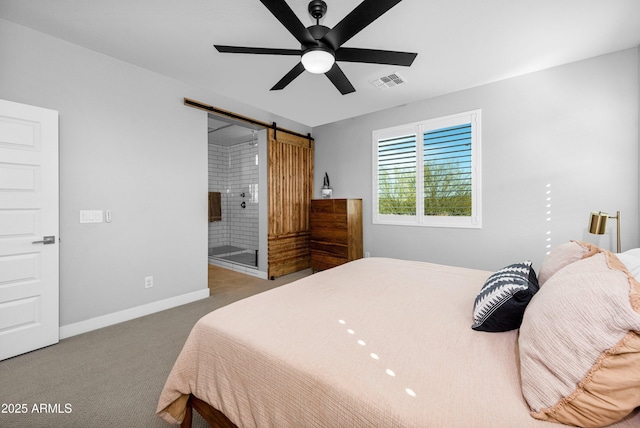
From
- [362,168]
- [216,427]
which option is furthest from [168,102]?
[216,427]

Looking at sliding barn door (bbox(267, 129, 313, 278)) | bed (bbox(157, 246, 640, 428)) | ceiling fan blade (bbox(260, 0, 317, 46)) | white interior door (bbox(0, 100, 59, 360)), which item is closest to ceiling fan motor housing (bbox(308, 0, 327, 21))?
ceiling fan blade (bbox(260, 0, 317, 46))

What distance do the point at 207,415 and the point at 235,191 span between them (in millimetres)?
5227

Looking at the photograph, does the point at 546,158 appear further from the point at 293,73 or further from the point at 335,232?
the point at 293,73

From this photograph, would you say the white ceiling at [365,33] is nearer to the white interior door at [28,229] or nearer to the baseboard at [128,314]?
the white interior door at [28,229]

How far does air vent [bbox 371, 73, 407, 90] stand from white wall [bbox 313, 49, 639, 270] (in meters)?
0.78

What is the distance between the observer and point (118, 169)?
2.82 metres

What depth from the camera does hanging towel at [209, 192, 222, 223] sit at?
19.0 ft

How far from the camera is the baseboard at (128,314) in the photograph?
252 cm

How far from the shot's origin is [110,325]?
275cm

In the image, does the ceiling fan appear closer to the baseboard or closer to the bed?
the bed

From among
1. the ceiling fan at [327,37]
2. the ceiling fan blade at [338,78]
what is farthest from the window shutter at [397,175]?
the ceiling fan at [327,37]

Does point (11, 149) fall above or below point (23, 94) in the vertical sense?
below

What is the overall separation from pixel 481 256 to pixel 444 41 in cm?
250

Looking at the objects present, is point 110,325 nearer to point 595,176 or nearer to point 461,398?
point 461,398
